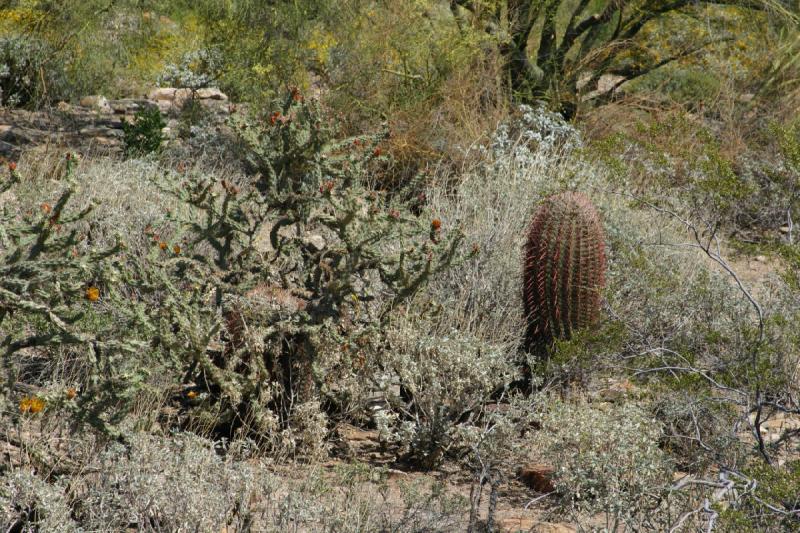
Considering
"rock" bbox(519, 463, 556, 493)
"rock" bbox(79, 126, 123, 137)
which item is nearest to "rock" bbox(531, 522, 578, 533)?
"rock" bbox(519, 463, 556, 493)

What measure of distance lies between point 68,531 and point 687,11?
30.4 feet

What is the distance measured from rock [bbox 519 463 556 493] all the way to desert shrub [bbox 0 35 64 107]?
8158mm

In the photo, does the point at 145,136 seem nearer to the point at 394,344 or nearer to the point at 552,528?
the point at 394,344

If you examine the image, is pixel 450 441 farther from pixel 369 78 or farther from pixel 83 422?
pixel 369 78

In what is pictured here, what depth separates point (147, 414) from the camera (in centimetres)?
403

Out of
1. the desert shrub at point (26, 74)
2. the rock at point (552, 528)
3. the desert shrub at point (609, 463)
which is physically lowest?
the desert shrub at point (26, 74)

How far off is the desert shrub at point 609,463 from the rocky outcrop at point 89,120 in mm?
5882

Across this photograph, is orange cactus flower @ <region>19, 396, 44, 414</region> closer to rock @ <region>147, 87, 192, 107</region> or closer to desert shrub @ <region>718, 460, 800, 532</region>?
desert shrub @ <region>718, 460, 800, 532</region>

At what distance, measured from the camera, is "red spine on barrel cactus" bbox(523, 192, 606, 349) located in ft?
16.6

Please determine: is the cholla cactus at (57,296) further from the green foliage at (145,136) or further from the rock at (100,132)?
the rock at (100,132)

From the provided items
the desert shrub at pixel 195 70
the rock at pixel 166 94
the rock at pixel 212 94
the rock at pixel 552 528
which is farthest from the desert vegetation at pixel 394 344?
the rock at pixel 166 94

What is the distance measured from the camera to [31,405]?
3.60 m

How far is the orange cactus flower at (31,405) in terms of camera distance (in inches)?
138

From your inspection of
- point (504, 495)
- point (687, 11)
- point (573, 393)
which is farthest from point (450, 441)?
point (687, 11)
